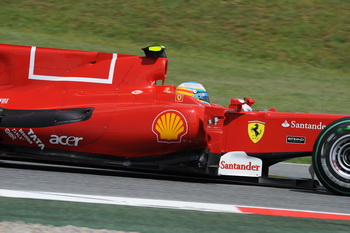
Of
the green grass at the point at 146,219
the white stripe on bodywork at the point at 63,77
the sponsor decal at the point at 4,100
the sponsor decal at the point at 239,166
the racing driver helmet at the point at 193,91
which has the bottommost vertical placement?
the green grass at the point at 146,219

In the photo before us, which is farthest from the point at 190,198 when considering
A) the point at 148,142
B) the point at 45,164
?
the point at 45,164

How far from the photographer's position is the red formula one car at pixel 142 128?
5520mm

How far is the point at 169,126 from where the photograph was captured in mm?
5508

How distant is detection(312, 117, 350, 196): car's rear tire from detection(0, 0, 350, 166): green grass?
229 inches

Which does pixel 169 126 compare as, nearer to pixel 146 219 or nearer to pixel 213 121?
pixel 213 121

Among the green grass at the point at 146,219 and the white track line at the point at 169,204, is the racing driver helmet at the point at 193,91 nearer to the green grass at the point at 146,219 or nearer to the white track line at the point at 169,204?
the white track line at the point at 169,204

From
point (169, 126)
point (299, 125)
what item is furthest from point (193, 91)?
point (299, 125)

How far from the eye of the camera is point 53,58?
5953mm

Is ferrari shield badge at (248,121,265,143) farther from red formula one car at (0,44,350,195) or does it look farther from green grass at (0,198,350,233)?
green grass at (0,198,350,233)

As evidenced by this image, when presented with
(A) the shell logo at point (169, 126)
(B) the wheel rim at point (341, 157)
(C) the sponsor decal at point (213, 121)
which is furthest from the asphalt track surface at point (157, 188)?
(C) the sponsor decal at point (213, 121)

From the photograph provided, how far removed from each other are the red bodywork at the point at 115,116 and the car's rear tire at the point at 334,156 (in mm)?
327

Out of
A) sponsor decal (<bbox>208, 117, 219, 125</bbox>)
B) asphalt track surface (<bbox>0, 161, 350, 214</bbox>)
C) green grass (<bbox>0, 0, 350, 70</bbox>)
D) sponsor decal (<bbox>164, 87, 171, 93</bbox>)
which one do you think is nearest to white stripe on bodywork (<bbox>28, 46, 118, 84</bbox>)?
sponsor decal (<bbox>164, 87, 171, 93</bbox>)

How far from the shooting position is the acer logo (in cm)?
553

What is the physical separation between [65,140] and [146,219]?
189cm
